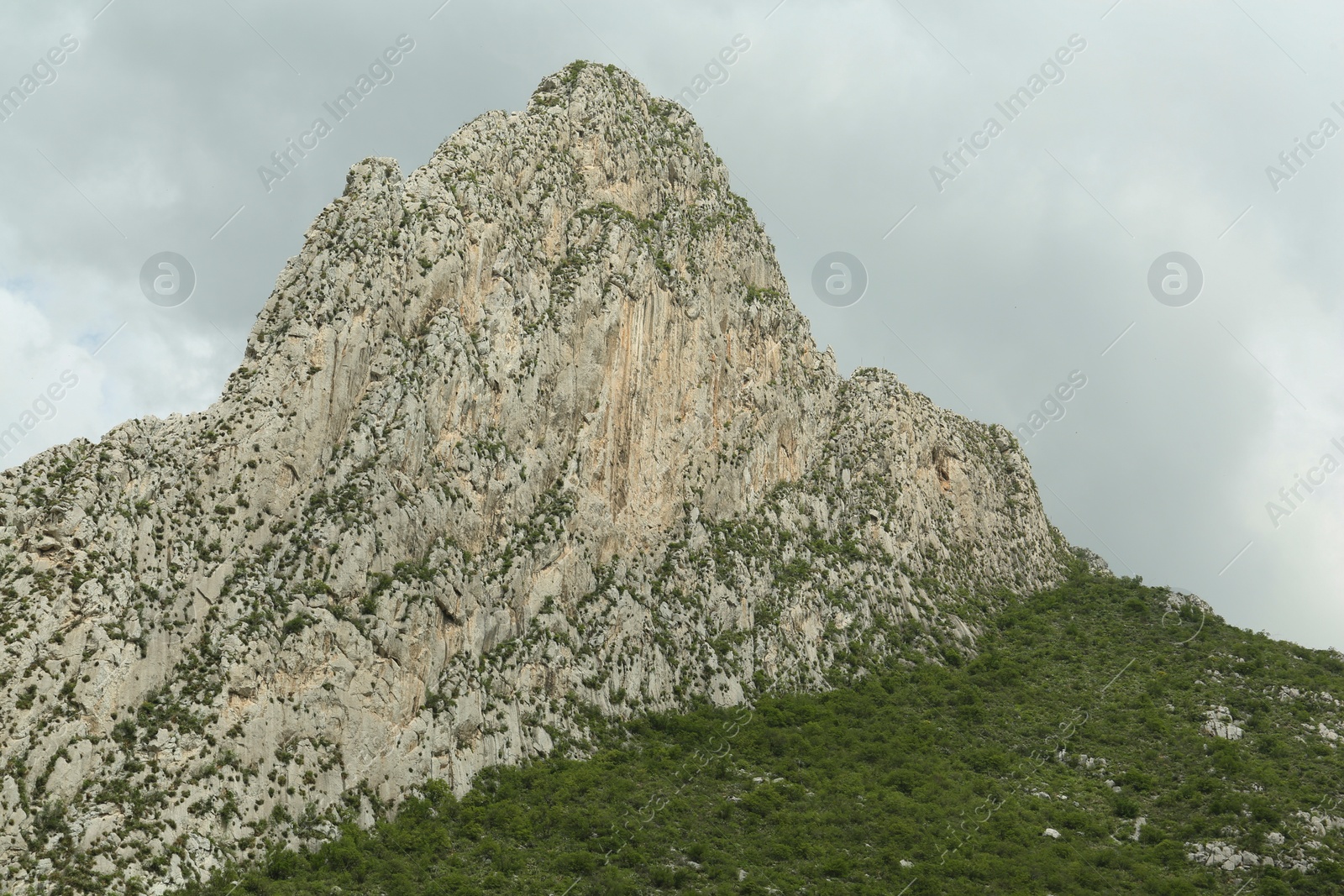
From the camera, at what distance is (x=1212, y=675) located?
10262 cm

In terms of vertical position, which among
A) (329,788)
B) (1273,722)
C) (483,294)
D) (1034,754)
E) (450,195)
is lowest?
(329,788)

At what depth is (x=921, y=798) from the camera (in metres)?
81.9

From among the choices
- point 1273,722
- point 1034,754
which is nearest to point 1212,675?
point 1273,722

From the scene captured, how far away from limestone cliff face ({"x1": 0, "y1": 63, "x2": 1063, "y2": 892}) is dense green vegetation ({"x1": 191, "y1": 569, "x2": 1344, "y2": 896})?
387 cm

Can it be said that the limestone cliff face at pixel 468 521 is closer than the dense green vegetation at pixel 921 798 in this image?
Yes

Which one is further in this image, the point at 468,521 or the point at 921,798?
the point at 468,521

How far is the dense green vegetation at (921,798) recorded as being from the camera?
6938 cm

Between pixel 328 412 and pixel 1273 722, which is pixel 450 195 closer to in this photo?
pixel 328 412

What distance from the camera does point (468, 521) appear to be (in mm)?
83625

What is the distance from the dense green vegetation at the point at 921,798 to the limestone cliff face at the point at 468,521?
12.7 ft

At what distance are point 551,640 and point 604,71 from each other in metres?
66.0

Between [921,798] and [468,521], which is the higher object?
[468,521]

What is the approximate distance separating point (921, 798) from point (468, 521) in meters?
40.8

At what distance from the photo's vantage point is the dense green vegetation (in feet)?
228
